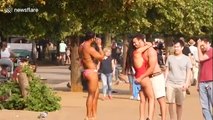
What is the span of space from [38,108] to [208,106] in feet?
14.4

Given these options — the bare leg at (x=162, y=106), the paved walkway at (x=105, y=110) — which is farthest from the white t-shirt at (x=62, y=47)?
the bare leg at (x=162, y=106)

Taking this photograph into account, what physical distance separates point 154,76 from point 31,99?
10.8 feet

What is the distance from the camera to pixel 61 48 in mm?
57188

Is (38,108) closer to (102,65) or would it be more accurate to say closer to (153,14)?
(102,65)

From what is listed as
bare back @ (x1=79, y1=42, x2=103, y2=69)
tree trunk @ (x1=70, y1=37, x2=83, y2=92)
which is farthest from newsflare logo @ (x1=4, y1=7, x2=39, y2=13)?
bare back @ (x1=79, y1=42, x2=103, y2=69)

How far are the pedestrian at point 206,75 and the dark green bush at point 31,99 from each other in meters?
4.34

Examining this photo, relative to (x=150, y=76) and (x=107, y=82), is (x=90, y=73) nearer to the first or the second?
(x=150, y=76)

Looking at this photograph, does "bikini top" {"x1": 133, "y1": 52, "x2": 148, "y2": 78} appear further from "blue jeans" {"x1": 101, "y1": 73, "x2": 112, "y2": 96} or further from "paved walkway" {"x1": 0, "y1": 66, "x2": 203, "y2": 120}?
"blue jeans" {"x1": 101, "y1": 73, "x2": 112, "y2": 96}

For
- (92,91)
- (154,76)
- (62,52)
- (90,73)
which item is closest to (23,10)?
(90,73)

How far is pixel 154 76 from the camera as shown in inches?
499

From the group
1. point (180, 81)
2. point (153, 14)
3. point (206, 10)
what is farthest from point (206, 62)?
point (206, 10)

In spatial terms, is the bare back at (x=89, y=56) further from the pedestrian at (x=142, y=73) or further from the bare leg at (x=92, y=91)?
the pedestrian at (x=142, y=73)

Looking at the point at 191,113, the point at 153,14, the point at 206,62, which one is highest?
the point at 153,14

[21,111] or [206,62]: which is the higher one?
[206,62]
